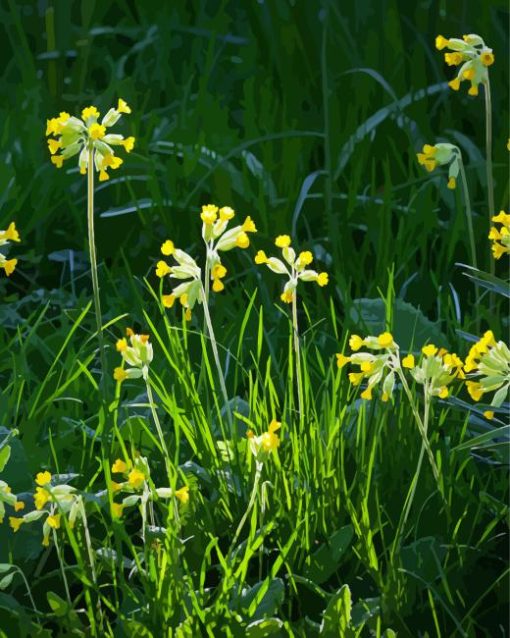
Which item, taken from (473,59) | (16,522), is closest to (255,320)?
(473,59)

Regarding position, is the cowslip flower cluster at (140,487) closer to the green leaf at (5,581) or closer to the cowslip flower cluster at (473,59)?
the green leaf at (5,581)

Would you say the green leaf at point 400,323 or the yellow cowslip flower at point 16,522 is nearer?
the yellow cowslip flower at point 16,522

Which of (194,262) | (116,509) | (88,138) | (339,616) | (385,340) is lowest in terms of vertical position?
(339,616)

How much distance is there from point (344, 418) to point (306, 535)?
0.93 ft

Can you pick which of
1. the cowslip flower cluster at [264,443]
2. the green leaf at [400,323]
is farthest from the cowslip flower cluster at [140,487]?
the green leaf at [400,323]

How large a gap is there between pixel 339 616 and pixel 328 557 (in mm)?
138

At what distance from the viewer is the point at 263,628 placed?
182 centimetres

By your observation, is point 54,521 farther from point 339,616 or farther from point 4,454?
point 339,616

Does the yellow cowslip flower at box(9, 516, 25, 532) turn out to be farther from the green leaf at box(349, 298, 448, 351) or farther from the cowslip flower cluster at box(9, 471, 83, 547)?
the green leaf at box(349, 298, 448, 351)

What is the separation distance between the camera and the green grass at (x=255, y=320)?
1975 millimetres

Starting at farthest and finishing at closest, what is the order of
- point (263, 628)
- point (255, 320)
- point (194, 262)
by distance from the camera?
point (255, 320), point (194, 262), point (263, 628)

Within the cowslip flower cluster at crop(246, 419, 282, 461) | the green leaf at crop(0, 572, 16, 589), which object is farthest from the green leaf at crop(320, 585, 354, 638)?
the green leaf at crop(0, 572, 16, 589)

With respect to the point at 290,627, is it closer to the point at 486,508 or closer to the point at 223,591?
the point at 223,591

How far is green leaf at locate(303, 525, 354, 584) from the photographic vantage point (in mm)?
1971
